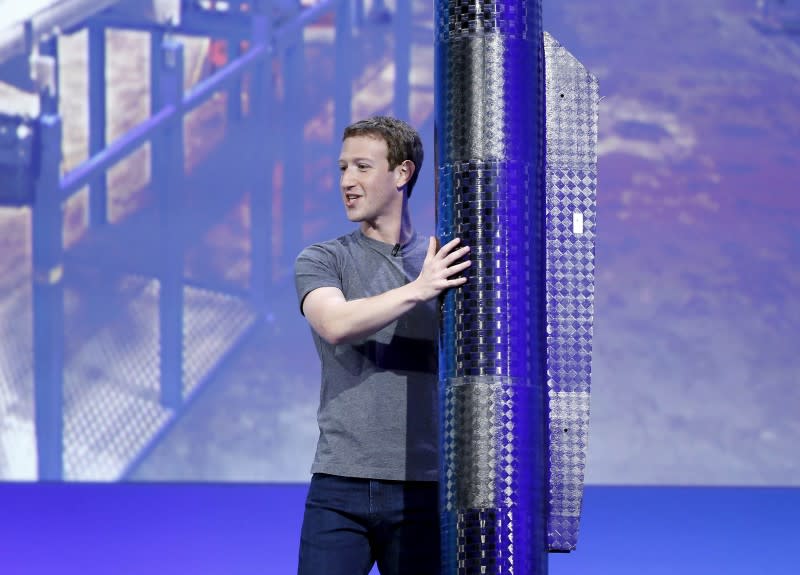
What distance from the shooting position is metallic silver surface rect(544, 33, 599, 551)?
1886 mm

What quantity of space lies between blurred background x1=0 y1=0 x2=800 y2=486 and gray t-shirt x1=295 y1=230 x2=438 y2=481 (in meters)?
3.59

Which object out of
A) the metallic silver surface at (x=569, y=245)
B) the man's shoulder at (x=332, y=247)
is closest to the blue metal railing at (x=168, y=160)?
the man's shoulder at (x=332, y=247)

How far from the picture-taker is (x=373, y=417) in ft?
6.89

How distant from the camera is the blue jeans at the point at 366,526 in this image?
2.09 metres

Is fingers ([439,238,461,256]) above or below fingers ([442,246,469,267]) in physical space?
above

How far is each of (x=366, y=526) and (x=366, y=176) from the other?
608 millimetres

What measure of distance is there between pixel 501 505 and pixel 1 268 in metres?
4.46

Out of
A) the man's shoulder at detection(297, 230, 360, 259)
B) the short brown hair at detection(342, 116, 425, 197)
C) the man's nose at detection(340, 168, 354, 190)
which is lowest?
the man's shoulder at detection(297, 230, 360, 259)

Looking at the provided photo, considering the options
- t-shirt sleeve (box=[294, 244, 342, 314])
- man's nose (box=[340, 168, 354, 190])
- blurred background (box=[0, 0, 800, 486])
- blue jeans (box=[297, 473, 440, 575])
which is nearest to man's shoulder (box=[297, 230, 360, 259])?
t-shirt sleeve (box=[294, 244, 342, 314])

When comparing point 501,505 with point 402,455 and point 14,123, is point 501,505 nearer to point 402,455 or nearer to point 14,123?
point 402,455

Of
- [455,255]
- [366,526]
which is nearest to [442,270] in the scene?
[455,255]

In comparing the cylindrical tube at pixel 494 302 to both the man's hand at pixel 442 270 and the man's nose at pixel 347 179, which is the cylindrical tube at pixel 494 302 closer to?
the man's hand at pixel 442 270

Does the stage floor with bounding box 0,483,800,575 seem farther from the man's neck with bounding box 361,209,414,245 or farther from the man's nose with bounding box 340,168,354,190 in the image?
the man's nose with bounding box 340,168,354,190

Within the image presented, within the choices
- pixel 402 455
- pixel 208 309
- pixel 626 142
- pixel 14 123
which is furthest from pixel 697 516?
pixel 14 123
